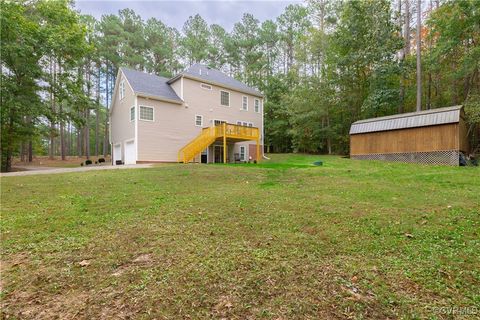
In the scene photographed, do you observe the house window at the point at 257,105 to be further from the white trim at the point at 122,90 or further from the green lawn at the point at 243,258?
the green lawn at the point at 243,258

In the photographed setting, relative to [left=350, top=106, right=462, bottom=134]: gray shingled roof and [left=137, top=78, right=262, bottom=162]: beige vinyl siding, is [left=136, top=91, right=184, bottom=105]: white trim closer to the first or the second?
[left=137, top=78, right=262, bottom=162]: beige vinyl siding

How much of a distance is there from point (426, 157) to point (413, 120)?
2.16m

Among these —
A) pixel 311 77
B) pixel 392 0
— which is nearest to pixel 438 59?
pixel 392 0

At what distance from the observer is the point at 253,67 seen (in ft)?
102

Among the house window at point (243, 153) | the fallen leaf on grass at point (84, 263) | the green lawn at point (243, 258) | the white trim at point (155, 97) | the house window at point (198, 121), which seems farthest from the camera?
the house window at point (243, 153)

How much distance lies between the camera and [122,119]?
18.0m

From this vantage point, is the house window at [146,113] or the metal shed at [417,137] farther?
the house window at [146,113]

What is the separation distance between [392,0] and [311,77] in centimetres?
827

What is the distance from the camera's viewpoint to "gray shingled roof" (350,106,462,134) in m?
12.6

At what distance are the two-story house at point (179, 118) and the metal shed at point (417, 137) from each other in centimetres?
750

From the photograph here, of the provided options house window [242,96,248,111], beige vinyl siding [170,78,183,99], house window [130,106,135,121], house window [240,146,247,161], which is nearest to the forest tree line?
house window [130,106,135,121]

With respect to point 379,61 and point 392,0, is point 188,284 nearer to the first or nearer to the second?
point 379,61

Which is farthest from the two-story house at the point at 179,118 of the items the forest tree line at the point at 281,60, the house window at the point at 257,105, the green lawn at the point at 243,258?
the green lawn at the point at 243,258

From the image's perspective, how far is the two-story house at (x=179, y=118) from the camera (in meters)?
16.2
